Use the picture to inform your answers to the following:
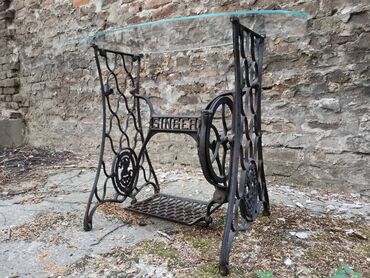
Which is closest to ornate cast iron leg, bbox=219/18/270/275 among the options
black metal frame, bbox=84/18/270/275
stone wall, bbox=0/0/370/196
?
black metal frame, bbox=84/18/270/275

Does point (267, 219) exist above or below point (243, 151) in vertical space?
below

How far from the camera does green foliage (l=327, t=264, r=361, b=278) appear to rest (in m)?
1.20

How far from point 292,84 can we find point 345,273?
1390 mm

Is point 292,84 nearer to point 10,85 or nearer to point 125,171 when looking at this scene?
point 125,171

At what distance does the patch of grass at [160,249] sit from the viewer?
1400 mm

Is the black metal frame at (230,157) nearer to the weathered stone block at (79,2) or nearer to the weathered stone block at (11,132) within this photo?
the weathered stone block at (79,2)

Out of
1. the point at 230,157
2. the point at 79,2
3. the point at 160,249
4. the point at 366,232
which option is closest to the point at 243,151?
the point at 230,157

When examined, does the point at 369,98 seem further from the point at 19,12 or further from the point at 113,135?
the point at 19,12

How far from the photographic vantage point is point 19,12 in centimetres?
424

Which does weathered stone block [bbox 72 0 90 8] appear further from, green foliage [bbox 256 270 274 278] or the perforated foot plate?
green foliage [bbox 256 270 274 278]

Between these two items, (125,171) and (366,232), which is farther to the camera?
(125,171)

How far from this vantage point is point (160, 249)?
145 cm

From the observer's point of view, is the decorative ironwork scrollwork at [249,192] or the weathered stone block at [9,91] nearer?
the decorative ironwork scrollwork at [249,192]

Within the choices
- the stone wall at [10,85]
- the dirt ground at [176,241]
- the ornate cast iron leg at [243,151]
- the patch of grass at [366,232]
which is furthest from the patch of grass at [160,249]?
the stone wall at [10,85]
